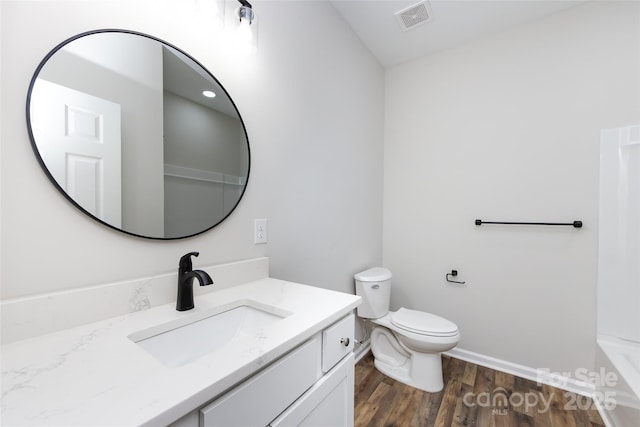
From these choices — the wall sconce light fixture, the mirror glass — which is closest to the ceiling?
the wall sconce light fixture

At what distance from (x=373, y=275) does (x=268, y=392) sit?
1454 millimetres

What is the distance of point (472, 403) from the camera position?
158 cm

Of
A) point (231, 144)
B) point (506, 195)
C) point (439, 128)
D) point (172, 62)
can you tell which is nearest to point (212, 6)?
point (172, 62)

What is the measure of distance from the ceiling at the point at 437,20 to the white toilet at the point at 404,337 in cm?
182

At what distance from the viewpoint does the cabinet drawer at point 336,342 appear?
2.73 ft

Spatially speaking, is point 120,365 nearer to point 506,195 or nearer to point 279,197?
point 279,197

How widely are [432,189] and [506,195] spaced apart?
1.68ft

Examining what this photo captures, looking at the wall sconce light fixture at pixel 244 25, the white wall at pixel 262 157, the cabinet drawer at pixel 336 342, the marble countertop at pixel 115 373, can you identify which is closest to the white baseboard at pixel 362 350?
the white wall at pixel 262 157

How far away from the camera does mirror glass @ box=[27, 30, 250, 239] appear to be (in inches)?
28.4

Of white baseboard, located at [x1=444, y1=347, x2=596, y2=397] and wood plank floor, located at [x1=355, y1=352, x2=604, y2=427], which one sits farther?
white baseboard, located at [x1=444, y1=347, x2=596, y2=397]

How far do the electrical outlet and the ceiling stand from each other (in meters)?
1.55

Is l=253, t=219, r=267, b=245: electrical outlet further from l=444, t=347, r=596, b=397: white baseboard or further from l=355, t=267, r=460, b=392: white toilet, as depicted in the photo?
l=444, t=347, r=596, b=397: white baseboard

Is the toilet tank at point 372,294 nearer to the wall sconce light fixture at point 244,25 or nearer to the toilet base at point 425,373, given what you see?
the toilet base at point 425,373

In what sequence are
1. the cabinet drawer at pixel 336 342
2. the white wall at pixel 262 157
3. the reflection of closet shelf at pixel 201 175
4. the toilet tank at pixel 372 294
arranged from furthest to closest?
the toilet tank at pixel 372 294 < the reflection of closet shelf at pixel 201 175 < the cabinet drawer at pixel 336 342 < the white wall at pixel 262 157
